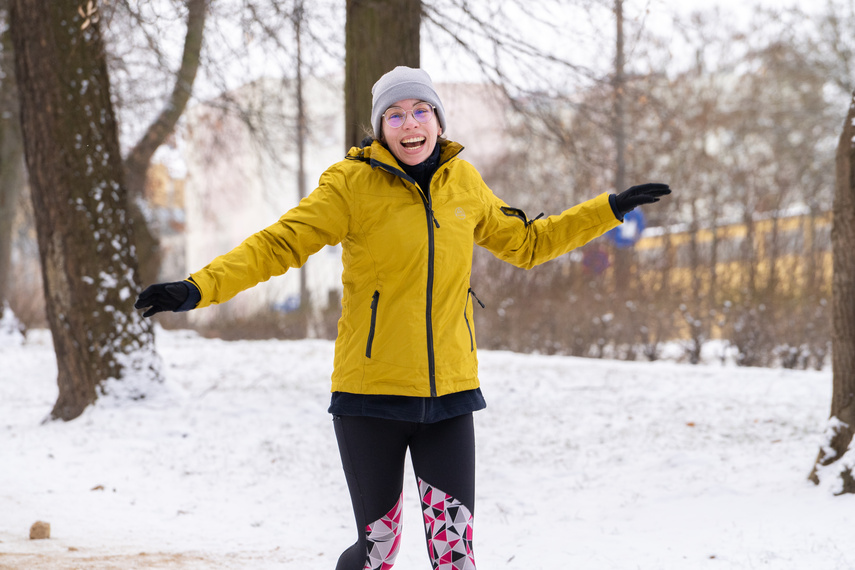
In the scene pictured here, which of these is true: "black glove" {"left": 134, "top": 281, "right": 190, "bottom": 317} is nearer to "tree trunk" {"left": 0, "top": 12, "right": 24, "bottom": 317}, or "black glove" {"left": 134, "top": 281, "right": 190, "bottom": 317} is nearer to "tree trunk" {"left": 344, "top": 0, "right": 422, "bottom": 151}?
"tree trunk" {"left": 344, "top": 0, "right": 422, "bottom": 151}

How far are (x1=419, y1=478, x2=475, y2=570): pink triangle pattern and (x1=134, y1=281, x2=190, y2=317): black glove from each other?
897 mm

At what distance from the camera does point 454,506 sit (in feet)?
7.97

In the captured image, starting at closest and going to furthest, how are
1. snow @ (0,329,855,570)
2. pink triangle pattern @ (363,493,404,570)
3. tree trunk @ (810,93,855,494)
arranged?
pink triangle pattern @ (363,493,404,570) < snow @ (0,329,855,570) < tree trunk @ (810,93,855,494)

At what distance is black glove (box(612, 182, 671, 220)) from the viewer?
2.73 m

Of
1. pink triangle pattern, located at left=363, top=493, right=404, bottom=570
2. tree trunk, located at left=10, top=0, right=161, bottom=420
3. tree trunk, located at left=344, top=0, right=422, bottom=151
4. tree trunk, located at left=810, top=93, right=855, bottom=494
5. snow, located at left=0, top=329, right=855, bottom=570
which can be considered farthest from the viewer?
tree trunk, located at left=10, top=0, right=161, bottom=420

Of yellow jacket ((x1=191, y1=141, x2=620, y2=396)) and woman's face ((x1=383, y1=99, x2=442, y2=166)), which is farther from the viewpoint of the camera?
woman's face ((x1=383, y1=99, x2=442, y2=166))

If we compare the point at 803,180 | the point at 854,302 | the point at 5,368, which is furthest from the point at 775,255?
the point at 803,180

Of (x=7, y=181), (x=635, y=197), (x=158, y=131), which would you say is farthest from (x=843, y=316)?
(x=7, y=181)

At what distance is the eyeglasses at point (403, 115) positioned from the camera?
251 cm

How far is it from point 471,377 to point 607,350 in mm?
8543

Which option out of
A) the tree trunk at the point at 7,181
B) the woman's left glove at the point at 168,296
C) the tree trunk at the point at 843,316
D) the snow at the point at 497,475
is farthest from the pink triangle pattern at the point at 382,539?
the tree trunk at the point at 7,181

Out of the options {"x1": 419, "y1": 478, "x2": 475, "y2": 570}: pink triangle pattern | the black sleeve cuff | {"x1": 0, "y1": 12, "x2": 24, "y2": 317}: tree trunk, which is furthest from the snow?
{"x1": 0, "y1": 12, "x2": 24, "y2": 317}: tree trunk

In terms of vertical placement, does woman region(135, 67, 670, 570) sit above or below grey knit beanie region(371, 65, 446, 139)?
below

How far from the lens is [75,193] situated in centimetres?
645
